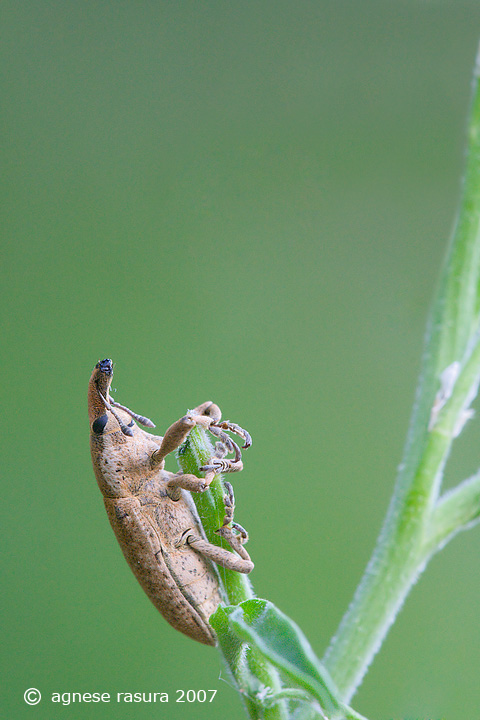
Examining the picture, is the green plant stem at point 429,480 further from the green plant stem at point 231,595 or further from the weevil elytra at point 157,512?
the weevil elytra at point 157,512

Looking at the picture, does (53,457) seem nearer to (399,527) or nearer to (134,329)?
(134,329)

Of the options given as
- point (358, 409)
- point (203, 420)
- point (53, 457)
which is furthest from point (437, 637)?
point (203, 420)

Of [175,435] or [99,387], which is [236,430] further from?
[99,387]

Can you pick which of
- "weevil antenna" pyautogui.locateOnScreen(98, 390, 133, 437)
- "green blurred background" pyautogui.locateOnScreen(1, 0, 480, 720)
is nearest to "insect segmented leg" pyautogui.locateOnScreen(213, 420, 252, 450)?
"weevil antenna" pyautogui.locateOnScreen(98, 390, 133, 437)

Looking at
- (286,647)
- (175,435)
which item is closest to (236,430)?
(175,435)

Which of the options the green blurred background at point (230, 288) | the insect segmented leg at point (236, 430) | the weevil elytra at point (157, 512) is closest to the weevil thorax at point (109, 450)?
the weevil elytra at point (157, 512)

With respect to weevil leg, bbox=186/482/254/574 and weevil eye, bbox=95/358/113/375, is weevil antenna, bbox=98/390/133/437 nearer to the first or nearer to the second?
weevil eye, bbox=95/358/113/375
